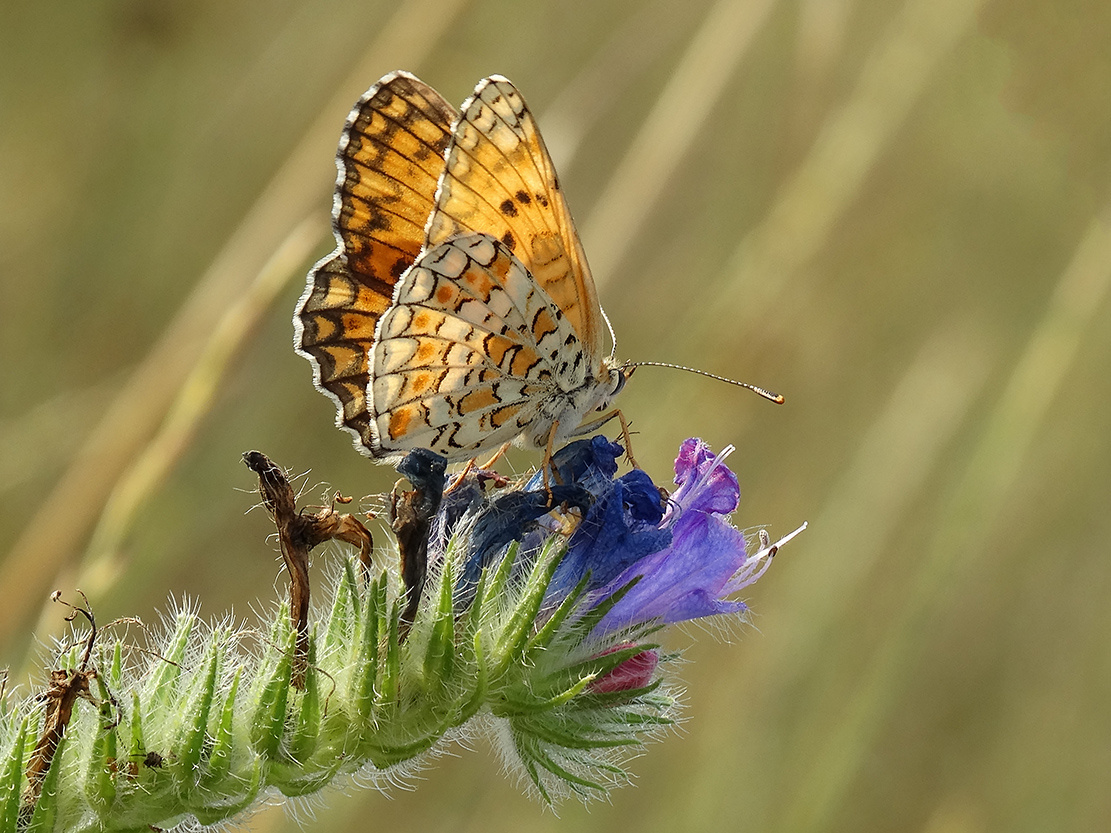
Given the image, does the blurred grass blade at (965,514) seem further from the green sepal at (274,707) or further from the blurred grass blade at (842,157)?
the green sepal at (274,707)

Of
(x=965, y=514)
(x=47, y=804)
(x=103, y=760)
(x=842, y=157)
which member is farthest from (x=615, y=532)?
(x=842, y=157)

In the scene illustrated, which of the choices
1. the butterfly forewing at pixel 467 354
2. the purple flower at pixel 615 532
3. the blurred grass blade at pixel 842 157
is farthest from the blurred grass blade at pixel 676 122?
the purple flower at pixel 615 532

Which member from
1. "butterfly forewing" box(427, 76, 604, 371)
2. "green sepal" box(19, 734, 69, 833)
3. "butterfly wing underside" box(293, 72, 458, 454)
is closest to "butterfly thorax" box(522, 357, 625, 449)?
"butterfly forewing" box(427, 76, 604, 371)

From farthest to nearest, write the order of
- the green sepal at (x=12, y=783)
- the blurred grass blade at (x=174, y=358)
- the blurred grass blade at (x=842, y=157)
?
the blurred grass blade at (x=842, y=157) → the blurred grass blade at (x=174, y=358) → the green sepal at (x=12, y=783)

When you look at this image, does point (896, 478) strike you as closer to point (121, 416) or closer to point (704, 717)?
point (704, 717)

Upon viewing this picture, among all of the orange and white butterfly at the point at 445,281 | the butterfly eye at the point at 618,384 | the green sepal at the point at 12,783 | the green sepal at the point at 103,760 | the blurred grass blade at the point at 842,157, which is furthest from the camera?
the blurred grass blade at the point at 842,157

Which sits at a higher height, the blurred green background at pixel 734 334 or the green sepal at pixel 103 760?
the blurred green background at pixel 734 334

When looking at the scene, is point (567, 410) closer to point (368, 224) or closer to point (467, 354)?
point (467, 354)
